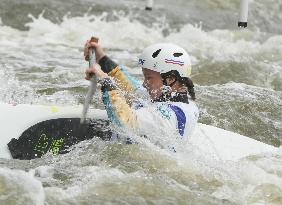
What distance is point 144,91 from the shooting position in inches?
181

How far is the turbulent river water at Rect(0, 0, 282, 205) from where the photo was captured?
4258 millimetres

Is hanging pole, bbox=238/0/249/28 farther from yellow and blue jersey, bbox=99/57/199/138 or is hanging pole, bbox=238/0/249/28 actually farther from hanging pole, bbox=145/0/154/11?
yellow and blue jersey, bbox=99/57/199/138

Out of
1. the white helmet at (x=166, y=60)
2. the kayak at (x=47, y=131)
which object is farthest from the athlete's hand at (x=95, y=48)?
the kayak at (x=47, y=131)

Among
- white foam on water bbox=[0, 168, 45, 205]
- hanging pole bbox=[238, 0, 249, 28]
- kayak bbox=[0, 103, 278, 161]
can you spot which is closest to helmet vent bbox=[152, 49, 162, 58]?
kayak bbox=[0, 103, 278, 161]

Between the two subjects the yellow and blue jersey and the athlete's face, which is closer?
the yellow and blue jersey

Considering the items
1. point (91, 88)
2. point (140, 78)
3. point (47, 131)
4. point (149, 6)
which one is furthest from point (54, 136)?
point (149, 6)

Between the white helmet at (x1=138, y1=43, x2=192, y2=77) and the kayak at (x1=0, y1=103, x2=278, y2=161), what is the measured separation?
0.51 metres

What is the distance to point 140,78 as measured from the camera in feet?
28.8

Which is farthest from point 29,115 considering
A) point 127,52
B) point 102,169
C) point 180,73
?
point 127,52

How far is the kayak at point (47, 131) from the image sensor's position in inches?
177

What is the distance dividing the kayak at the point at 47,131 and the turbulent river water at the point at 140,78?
90 mm

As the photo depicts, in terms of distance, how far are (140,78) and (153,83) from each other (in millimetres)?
4474

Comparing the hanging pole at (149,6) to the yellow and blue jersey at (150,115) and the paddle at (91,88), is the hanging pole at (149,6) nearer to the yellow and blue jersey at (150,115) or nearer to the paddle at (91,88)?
the paddle at (91,88)

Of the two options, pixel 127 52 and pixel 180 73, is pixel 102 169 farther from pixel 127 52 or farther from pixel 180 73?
pixel 127 52
